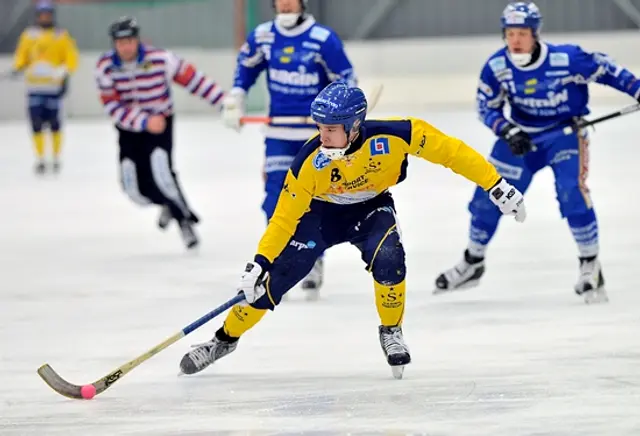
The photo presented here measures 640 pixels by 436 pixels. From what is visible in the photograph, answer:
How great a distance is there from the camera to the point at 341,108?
13.3 feet

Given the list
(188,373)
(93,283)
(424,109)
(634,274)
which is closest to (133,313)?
(93,283)

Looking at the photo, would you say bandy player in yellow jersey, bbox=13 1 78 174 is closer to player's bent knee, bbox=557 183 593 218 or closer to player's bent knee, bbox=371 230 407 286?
player's bent knee, bbox=557 183 593 218

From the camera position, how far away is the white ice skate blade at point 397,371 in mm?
4301

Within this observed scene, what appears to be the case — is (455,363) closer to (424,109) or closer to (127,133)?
(127,133)

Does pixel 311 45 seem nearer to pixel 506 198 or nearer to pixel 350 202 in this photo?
pixel 350 202

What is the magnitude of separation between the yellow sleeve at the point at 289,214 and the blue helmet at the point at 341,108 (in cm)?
20

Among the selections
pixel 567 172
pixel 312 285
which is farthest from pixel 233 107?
pixel 567 172

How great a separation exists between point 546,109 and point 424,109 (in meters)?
9.65

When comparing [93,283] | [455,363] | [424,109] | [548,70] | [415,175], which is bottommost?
[424,109]

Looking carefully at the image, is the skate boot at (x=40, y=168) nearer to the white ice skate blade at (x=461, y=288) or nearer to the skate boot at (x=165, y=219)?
the skate boot at (x=165, y=219)

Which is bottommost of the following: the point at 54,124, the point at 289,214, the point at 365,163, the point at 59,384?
the point at 54,124

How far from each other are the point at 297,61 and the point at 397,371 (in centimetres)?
215

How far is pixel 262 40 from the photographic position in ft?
20.3

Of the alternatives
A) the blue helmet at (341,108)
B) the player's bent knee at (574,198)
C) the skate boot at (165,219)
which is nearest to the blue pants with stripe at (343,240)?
the blue helmet at (341,108)
